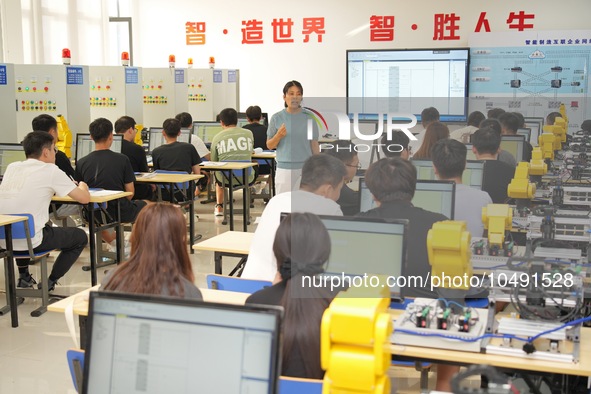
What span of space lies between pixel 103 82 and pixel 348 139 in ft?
21.3

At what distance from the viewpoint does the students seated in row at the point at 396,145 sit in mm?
3777

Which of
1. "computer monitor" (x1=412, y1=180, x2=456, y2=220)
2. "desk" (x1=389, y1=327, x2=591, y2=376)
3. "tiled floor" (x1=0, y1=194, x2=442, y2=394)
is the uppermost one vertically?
"computer monitor" (x1=412, y1=180, x2=456, y2=220)

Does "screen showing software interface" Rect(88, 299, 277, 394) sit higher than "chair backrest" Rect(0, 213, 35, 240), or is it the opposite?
"screen showing software interface" Rect(88, 299, 277, 394)

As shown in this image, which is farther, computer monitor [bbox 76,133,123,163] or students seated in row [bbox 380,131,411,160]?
computer monitor [bbox 76,133,123,163]

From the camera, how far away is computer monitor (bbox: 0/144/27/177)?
245 inches

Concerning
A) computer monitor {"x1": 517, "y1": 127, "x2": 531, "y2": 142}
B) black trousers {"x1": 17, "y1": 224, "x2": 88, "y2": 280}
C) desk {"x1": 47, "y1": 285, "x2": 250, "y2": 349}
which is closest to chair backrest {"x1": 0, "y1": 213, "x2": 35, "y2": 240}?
black trousers {"x1": 17, "y1": 224, "x2": 88, "y2": 280}

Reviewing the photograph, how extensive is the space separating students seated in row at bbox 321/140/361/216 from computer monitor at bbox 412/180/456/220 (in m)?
0.33

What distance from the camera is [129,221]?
20.5ft

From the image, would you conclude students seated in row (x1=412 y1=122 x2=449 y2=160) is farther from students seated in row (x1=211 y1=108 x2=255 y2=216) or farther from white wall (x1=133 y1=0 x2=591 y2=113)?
white wall (x1=133 y1=0 x2=591 y2=113)

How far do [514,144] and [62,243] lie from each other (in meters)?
3.48

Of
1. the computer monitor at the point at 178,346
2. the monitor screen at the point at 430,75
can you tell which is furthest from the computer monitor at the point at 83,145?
the computer monitor at the point at 178,346

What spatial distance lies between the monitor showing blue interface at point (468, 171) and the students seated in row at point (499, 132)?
0.47m

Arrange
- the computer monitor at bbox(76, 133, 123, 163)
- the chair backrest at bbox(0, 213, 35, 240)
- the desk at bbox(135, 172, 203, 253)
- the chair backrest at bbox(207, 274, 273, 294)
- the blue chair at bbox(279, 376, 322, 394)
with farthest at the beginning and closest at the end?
the computer monitor at bbox(76, 133, 123, 163) < the desk at bbox(135, 172, 203, 253) < the chair backrest at bbox(0, 213, 35, 240) < the chair backrest at bbox(207, 274, 273, 294) < the blue chair at bbox(279, 376, 322, 394)

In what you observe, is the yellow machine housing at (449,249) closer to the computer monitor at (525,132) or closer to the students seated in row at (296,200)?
the students seated in row at (296,200)
